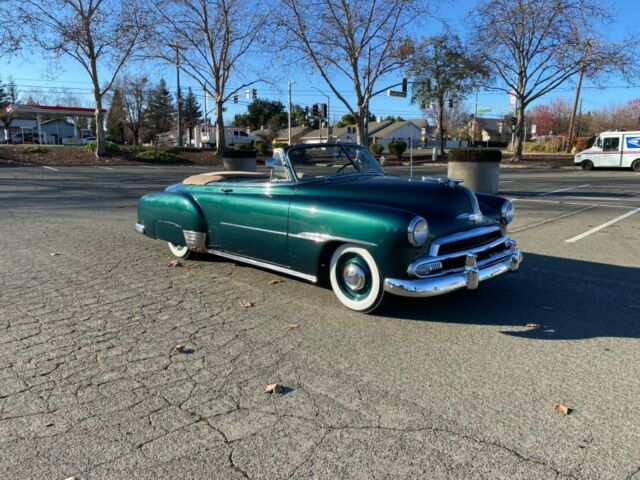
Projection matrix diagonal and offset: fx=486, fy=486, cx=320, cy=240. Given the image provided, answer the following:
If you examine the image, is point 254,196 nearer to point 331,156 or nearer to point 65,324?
point 331,156

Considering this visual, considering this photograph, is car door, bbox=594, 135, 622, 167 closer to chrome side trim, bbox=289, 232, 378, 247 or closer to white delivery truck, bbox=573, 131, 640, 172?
white delivery truck, bbox=573, 131, 640, 172

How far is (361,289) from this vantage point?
162 inches

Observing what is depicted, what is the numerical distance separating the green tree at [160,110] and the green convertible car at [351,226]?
62.7m

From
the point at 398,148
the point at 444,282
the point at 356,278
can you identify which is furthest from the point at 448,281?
the point at 398,148

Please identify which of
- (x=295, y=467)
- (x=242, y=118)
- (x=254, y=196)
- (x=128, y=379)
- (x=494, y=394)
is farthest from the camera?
(x=242, y=118)

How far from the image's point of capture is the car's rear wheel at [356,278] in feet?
13.0

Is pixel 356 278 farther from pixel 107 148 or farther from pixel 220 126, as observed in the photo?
pixel 220 126

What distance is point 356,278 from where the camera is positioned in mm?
4082

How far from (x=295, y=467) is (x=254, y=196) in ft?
10.3

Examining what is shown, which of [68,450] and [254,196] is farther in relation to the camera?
[254,196]

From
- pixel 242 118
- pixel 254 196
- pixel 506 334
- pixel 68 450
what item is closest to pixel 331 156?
pixel 254 196

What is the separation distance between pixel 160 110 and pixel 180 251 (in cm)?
6787

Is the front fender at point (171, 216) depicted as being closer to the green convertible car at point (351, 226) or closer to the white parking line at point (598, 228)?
the green convertible car at point (351, 226)

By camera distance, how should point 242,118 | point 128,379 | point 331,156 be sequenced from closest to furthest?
1. point 128,379
2. point 331,156
3. point 242,118
